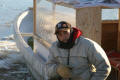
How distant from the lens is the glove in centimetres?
344

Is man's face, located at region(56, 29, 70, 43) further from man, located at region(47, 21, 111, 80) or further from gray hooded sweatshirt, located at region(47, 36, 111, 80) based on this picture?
gray hooded sweatshirt, located at region(47, 36, 111, 80)

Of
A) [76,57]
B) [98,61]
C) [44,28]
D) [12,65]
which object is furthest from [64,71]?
[12,65]

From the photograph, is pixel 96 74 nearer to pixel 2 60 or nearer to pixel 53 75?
pixel 53 75

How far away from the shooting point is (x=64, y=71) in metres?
3.45

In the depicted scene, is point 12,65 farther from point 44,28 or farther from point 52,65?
point 52,65

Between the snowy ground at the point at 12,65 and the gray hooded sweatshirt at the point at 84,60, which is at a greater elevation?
the gray hooded sweatshirt at the point at 84,60

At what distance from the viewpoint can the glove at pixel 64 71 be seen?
3.44m

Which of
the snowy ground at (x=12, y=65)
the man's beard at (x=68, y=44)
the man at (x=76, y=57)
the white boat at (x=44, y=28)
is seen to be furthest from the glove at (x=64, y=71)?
the snowy ground at (x=12, y=65)

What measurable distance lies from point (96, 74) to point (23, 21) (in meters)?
12.4

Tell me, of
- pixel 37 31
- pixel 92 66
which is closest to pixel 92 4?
pixel 92 66

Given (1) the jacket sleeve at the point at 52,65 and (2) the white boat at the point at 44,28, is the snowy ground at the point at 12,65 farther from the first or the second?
(1) the jacket sleeve at the point at 52,65

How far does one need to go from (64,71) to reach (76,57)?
0.20m

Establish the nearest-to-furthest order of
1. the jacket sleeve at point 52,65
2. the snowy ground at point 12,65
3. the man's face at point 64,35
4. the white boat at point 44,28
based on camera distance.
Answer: the man's face at point 64,35 < the jacket sleeve at point 52,65 < the white boat at point 44,28 < the snowy ground at point 12,65

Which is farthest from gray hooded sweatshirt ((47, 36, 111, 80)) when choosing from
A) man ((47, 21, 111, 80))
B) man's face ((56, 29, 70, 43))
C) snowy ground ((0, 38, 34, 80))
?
snowy ground ((0, 38, 34, 80))
